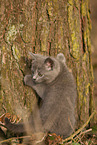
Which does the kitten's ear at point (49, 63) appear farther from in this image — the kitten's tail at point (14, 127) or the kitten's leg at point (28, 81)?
the kitten's tail at point (14, 127)

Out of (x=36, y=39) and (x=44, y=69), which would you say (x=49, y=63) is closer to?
(x=44, y=69)

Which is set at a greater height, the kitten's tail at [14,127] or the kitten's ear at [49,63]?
the kitten's ear at [49,63]

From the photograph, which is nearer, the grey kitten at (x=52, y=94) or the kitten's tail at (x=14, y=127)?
the kitten's tail at (x=14, y=127)

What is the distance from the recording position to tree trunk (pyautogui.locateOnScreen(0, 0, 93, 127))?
237 centimetres

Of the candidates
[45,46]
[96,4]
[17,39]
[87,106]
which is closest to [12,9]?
[17,39]

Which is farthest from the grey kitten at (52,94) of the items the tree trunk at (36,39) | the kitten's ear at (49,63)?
the tree trunk at (36,39)

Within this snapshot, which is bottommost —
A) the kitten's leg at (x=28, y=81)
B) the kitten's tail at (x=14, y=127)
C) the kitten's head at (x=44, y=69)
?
the kitten's tail at (x=14, y=127)

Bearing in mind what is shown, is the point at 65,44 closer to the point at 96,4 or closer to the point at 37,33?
the point at 37,33

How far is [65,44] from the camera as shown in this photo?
2672mm

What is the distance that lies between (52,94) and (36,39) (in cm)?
79

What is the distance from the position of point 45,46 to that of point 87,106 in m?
1.22

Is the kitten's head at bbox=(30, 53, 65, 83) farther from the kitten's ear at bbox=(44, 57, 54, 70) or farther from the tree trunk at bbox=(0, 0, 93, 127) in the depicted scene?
the tree trunk at bbox=(0, 0, 93, 127)

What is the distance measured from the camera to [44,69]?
2.59 m

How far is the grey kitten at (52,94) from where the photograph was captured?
2301mm
